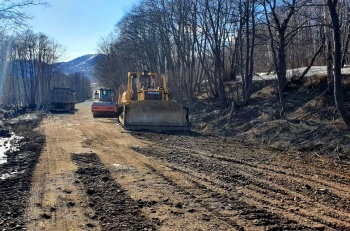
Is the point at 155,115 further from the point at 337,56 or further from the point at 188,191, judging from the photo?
the point at 188,191

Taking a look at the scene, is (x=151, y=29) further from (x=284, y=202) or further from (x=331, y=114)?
(x=284, y=202)

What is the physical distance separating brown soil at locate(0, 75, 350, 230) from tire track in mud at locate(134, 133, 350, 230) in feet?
0.05

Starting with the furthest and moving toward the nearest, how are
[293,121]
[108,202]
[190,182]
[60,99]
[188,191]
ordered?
[60,99], [293,121], [190,182], [188,191], [108,202]

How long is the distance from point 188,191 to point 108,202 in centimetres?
135

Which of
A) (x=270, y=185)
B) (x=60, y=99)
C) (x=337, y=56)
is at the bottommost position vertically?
(x=270, y=185)

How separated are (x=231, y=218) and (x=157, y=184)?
2.14 m

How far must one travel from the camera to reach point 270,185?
6.52 m

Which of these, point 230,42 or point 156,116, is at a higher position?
Answer: point 230,42

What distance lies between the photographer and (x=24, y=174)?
772 centimetres

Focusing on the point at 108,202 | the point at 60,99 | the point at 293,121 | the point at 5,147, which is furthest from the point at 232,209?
the point at 60,99

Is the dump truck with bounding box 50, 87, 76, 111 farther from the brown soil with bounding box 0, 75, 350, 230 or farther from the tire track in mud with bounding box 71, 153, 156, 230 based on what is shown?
the tire track in mud with bounding box 71, 153, 156, 230

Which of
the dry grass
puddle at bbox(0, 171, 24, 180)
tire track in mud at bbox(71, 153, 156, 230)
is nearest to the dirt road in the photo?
tire track in mud at bbox(71, 153, 156, 230)

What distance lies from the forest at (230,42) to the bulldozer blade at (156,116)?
4014mm

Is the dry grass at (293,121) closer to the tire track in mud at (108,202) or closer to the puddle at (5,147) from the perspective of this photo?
the tire track in mud at (108,202)
